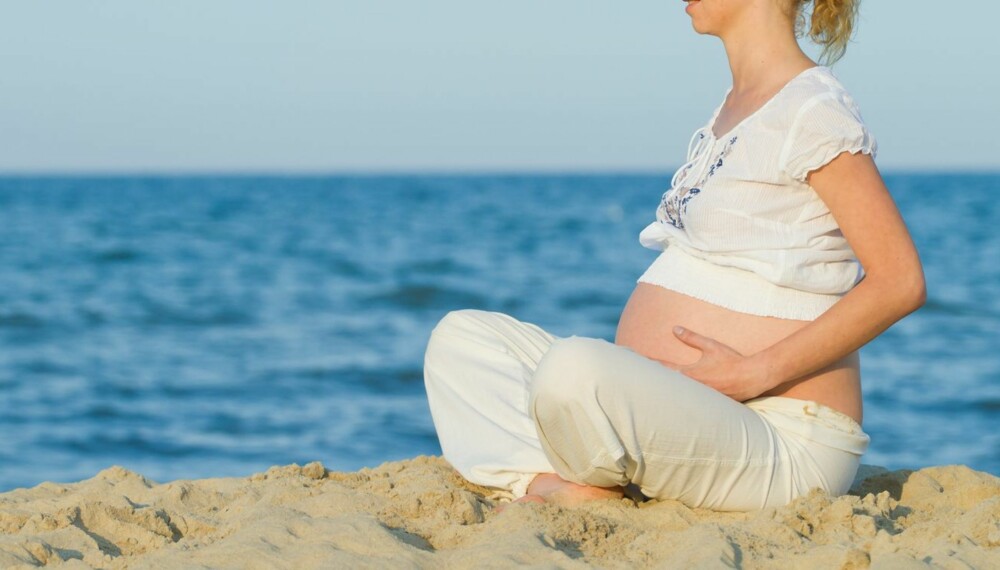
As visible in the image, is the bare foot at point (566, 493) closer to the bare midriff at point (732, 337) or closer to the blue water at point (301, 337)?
the bare midriff at point (732, 337)

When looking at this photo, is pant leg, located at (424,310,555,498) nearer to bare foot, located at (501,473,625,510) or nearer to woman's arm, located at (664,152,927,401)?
bare foot, located at (501,473,625,510)

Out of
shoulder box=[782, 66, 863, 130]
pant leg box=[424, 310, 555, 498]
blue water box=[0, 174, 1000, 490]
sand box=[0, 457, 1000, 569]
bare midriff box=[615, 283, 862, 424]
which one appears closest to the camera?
sand box=[0, 457, 1000, 569]

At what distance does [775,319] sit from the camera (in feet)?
9.52

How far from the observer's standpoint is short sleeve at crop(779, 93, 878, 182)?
2711mm

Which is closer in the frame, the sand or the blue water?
the sand

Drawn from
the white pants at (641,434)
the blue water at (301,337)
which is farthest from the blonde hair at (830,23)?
the blue water at (301,337)

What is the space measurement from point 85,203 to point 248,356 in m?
38.9

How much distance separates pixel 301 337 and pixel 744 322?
9585 mm

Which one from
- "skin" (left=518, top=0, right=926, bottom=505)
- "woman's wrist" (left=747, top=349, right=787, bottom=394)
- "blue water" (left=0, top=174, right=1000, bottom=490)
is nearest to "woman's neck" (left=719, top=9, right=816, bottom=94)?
"skin" (left=518, top=0, right=926, bottom=505)

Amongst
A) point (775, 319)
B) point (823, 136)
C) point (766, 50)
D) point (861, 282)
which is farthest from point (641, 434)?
point (766, 50)

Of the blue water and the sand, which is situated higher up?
the sand

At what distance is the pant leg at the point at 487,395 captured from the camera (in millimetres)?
3162

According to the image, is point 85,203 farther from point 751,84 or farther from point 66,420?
point 751,84

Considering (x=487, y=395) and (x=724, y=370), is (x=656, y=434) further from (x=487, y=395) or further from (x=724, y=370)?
(x=487, y=395)
